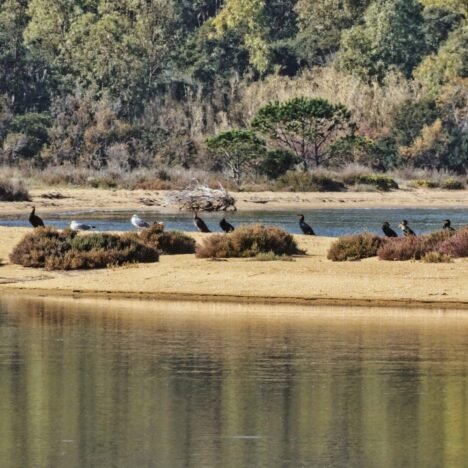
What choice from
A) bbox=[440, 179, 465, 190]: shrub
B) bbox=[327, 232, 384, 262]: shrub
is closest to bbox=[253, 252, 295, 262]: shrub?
bbox=[327, 232, 384, 262]: shrub

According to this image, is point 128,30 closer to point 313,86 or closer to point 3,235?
point 313,86

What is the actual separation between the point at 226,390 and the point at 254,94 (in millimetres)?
82272

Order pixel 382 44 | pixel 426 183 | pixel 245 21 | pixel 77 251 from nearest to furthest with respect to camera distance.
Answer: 1. pixel 77 251
2. pixel 426 183
3. pixel 382 44
4. pixel 245 21

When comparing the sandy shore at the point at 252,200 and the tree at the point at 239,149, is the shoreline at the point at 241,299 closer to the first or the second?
the sandy shore at the point at 252,200

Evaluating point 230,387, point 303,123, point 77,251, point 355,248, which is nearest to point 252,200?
point 303,123

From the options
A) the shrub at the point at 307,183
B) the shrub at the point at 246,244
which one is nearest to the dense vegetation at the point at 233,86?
the shrub at the point at 307,183

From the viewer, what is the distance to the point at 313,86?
315ft

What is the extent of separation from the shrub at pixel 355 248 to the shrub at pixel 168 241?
10.1 ft

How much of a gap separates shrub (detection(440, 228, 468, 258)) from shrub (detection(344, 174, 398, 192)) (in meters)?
39.9

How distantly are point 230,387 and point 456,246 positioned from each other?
41.8 ft

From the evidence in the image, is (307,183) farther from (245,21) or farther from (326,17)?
(326,17)

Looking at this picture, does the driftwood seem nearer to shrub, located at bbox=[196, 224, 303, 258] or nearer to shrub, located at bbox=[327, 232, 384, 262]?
shrub, located at bbox=[196, 224, 303, 258]

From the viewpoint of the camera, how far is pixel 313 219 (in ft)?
172

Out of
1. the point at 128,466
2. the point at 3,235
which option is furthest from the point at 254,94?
the point at 128,466
